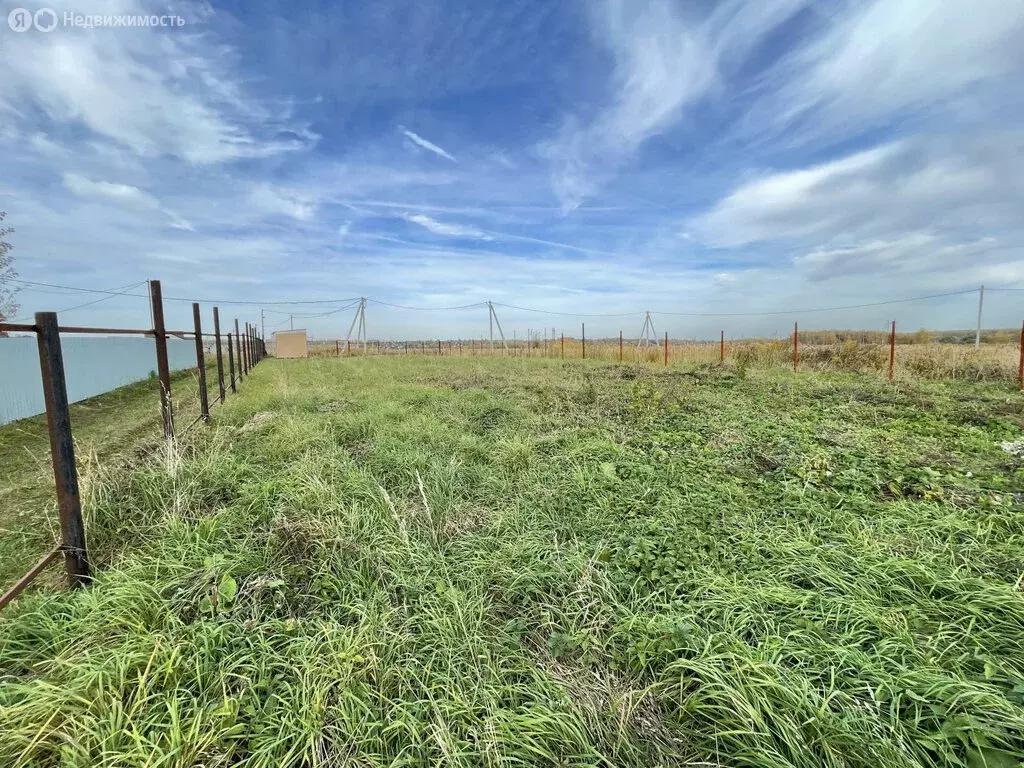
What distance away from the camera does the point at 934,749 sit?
4.06 ft

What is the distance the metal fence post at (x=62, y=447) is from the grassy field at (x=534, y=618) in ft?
0.67


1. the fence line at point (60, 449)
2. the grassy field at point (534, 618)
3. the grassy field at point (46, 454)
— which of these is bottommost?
the grassy field at point (46, 454)

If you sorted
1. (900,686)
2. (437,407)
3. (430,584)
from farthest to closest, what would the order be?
(437,407), (430,584), (900,686)

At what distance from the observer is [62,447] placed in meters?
2.07

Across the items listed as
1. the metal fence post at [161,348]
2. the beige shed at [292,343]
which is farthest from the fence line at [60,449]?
the beige shed at [292,343]

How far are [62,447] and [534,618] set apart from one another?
2.37m

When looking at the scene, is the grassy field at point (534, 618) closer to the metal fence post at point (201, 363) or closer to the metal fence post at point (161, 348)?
the metal fence post at point (161, 348)

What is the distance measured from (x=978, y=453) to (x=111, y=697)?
20.1 ft

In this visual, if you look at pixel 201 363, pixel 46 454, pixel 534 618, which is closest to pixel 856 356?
pixel 534 618

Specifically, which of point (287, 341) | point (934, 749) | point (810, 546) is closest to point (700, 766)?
point (934, 749)

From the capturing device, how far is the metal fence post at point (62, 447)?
1.98m

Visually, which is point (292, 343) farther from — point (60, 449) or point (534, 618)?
point (534, 618)

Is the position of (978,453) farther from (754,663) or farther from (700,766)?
(700,766)

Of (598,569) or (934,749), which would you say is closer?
(934,749)
